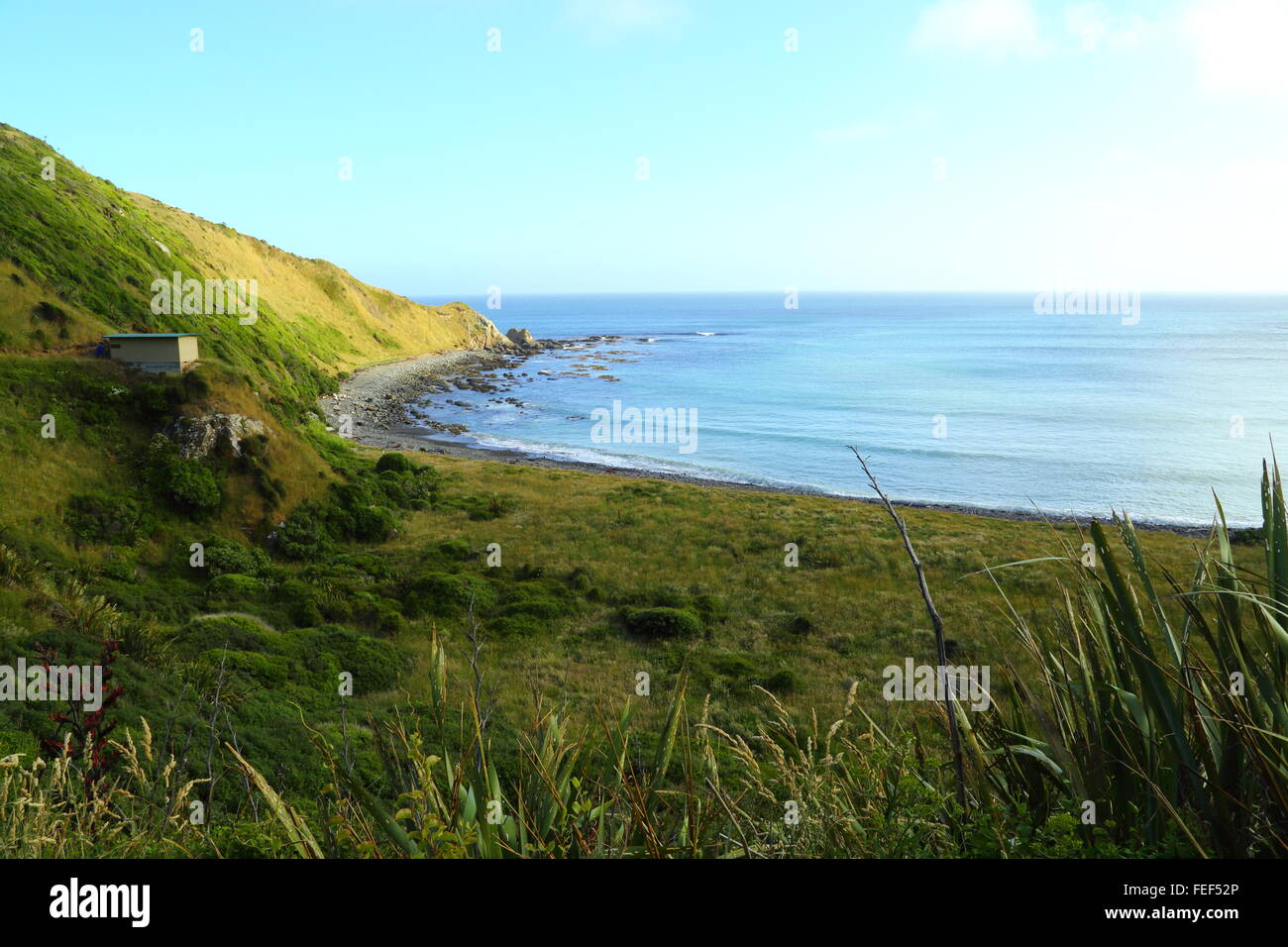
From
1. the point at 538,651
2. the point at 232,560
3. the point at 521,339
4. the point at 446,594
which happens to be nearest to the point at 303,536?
the point at 232,560

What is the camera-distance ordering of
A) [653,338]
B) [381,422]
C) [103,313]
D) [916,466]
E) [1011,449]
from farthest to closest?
[653,338], [381,422], [1011,449], [916,466], [103,313]

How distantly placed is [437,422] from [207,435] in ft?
140

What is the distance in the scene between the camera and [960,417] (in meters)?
Result: 69.4

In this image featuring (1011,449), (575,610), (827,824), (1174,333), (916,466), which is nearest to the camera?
(827,824)

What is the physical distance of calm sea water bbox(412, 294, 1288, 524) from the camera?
4750cm

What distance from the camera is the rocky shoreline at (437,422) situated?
4247cm

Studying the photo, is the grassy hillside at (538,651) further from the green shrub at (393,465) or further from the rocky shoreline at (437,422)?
the rocky shoreline at (437,422)

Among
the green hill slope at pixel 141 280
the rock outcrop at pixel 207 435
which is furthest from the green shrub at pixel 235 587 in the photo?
the green hill slope at pixel 141 280

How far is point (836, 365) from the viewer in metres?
112
